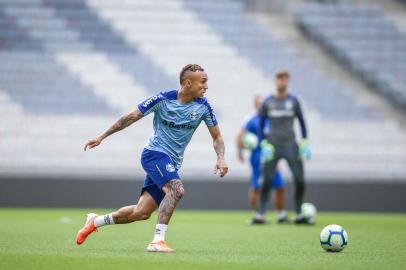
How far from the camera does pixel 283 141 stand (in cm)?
1422

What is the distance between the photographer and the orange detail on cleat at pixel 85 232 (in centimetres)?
888

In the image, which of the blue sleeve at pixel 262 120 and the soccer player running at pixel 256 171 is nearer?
the blue sleeve at pixel 262 120

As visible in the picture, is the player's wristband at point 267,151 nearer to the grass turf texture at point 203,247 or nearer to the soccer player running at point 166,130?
the grass turf texture at point 203,247

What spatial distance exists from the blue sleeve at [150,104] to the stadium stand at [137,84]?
10.9 meters

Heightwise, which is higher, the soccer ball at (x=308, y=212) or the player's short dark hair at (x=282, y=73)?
the player's short dark hair at (x=282, y=73)

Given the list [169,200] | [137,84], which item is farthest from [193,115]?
[137,84]

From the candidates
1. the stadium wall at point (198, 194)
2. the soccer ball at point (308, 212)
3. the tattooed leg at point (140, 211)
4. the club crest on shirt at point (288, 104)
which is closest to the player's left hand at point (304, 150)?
the club crest on shirt at point (288, 104)

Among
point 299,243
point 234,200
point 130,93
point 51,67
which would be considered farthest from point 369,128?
point 299,243

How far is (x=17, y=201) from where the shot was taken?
1927 cm

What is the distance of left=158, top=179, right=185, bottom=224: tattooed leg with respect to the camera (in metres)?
8.34

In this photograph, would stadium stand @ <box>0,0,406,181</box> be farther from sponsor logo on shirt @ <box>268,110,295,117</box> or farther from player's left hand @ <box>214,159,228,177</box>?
player's left hand @ <box>214,159,228,177</box>

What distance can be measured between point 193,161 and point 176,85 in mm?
2145

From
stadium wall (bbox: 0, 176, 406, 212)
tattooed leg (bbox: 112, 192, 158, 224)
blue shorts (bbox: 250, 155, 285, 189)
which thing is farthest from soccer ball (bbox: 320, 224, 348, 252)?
stadium wall (bbox: 0, 176, 406, 212)

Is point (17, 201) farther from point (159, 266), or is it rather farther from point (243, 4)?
point (159, 266)
